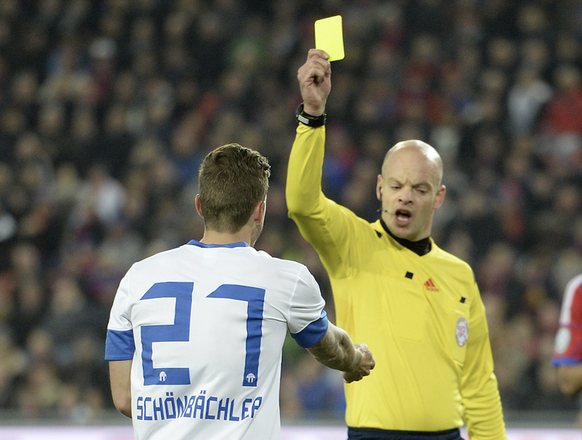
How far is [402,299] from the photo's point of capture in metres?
3.48

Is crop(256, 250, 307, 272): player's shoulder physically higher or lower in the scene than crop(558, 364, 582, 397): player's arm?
higher

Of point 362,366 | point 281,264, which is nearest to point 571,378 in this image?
point 362,366

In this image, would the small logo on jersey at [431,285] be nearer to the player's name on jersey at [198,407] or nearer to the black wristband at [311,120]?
the black wristband at [311,120]

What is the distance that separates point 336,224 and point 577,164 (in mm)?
6375

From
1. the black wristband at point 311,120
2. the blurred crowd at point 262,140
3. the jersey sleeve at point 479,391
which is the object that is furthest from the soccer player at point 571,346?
the blurred crowd at point 262,140

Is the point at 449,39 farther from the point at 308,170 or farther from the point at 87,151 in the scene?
the point at 308,170

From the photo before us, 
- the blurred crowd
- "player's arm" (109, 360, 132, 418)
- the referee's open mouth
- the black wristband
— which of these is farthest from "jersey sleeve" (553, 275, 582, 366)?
the blurred crowd

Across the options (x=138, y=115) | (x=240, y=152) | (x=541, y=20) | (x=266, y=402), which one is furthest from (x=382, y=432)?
(x=541, y=20)

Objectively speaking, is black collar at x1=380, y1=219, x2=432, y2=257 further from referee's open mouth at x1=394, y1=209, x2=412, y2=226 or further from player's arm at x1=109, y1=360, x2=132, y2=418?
player's arm at x1=109, y1=360, x2=132, y2=418

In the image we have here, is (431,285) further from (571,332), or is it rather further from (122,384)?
(122,384)

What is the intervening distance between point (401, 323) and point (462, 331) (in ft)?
1.15

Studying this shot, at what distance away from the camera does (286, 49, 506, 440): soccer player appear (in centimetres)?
320

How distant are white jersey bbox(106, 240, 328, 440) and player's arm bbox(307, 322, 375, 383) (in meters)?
0.11

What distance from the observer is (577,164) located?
898cm
